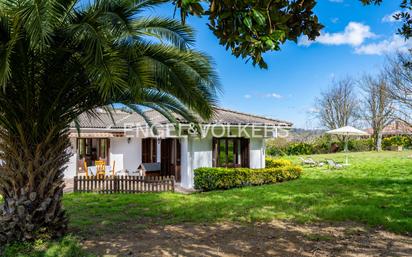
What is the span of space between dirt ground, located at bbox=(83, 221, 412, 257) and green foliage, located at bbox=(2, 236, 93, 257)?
379 millimetres

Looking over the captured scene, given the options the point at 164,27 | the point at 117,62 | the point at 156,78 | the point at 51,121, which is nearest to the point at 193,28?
the point at 164,27

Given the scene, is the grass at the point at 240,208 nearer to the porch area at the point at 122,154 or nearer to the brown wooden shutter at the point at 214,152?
the brown wooden shutter at the point at 214,152

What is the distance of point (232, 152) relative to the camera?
74.4 feet

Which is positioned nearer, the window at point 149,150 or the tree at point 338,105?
the window at point 149,150

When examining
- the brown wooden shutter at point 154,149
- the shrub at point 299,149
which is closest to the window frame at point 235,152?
the brown wooden shutter at point 154,149

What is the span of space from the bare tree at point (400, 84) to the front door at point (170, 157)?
24.9m

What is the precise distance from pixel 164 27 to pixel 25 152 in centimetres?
506

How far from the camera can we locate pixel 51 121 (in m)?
8.94

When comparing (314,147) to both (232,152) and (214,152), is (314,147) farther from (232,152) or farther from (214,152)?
(214,152)

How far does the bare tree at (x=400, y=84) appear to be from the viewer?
3389 cm

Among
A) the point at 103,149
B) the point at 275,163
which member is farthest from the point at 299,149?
the point at 103,149

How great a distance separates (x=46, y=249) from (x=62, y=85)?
14.0 feet

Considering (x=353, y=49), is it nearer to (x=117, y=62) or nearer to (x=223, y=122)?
(x=223, y=122)

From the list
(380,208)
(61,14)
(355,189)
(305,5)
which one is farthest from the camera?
(355,189)
